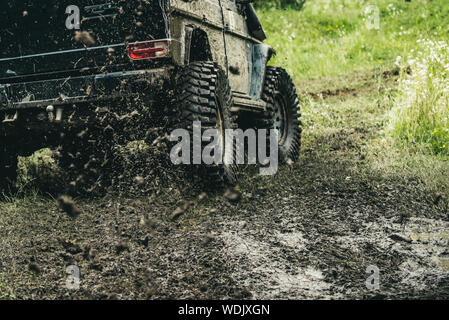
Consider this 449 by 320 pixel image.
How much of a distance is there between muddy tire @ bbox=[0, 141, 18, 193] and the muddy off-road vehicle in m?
0.39

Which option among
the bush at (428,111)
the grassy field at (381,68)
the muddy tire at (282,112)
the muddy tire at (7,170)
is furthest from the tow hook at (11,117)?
the bush at (428,111)

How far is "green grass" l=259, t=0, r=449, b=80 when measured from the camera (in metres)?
11.5

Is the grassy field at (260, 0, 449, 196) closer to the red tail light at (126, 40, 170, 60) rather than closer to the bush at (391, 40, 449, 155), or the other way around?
the bush at (391, 40, 449, 155)

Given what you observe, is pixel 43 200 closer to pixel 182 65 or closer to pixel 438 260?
pixel 182 65

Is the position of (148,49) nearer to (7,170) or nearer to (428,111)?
(7,170)

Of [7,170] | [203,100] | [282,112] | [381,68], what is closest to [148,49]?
[203,100]

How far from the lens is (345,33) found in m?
13.5

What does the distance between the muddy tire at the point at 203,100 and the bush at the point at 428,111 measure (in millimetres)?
2778

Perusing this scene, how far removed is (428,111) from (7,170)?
4.75 metres

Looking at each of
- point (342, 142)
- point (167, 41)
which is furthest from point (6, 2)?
point (342, 142)

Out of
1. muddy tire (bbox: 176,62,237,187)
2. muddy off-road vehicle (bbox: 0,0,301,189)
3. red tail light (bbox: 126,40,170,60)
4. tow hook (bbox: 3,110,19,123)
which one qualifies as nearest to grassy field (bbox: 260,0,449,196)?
muddy tire (bbox: 176,62,237,187)

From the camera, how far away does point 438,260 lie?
3213 millimetres
